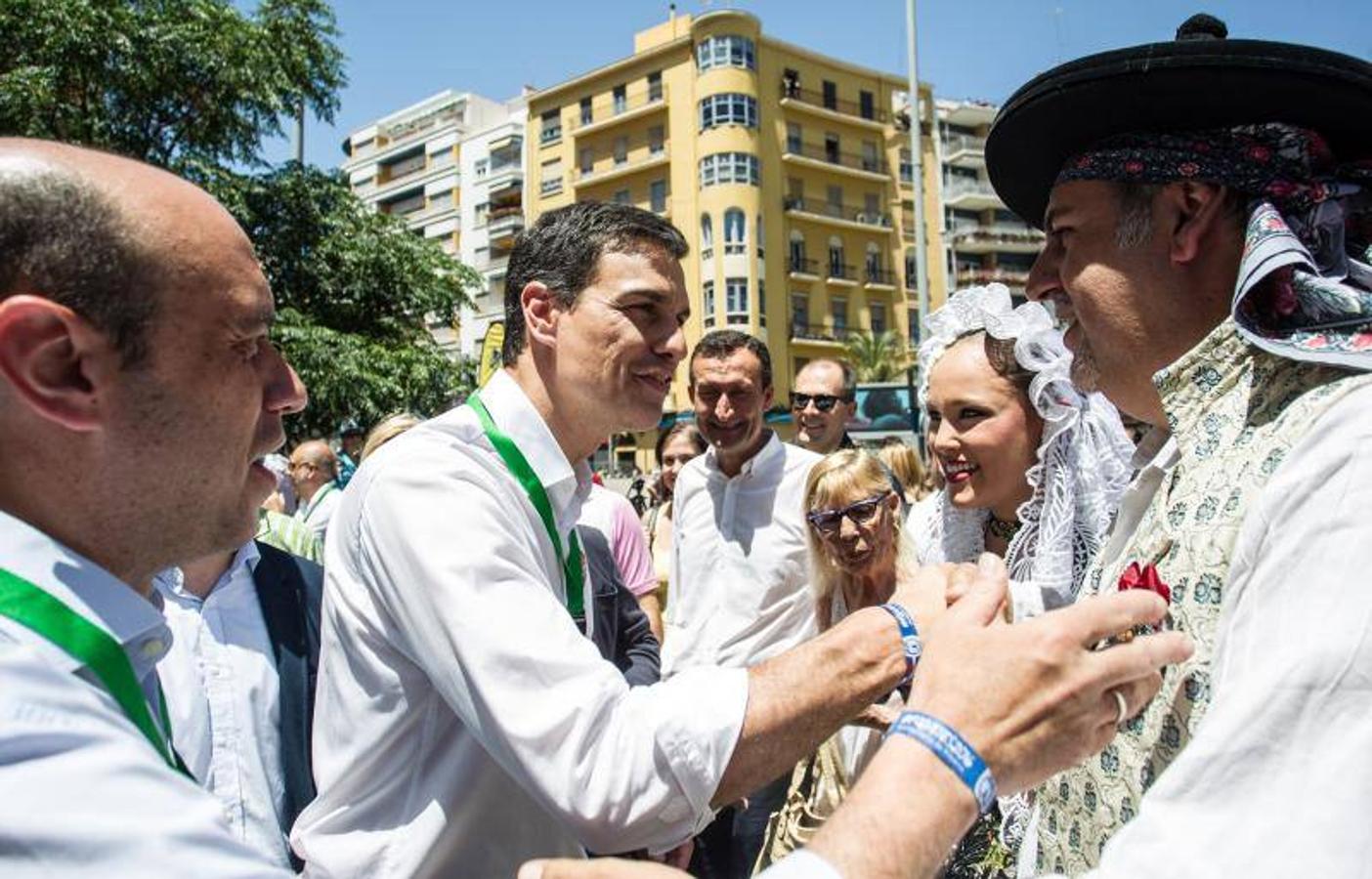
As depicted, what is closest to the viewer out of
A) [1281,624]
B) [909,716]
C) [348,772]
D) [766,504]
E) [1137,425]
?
[1281,624]

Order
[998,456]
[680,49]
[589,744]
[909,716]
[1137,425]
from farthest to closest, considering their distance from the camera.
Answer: [680,49], [1137,425], [998,456], [589,744], [909,716]

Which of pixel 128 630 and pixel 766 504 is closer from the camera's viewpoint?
pixel 128 630

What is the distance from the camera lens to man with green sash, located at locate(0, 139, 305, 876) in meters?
0.97

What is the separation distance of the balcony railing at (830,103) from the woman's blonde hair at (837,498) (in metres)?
42.9

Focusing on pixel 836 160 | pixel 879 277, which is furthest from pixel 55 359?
pixel 879 277

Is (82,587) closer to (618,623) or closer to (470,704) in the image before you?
(470,704)

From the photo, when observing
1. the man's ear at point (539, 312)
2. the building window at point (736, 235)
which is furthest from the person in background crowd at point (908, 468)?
the building window at point (736, 235)

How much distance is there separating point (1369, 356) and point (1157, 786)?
2.18 feet

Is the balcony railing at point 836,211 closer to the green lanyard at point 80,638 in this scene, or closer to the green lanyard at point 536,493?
the green lanyard at point 536,493

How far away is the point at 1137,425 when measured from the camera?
5.31m

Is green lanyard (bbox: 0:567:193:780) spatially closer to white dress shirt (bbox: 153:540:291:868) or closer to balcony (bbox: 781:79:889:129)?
white dress shirt (bbox: 153:540:291:868)

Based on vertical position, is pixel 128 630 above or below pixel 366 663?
above

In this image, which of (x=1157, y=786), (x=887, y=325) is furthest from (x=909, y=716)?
(x=887, y=325)

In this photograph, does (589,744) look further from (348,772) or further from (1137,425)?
(1137,425)
